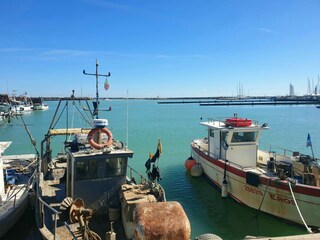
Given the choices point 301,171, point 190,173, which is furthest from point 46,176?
point 301,171

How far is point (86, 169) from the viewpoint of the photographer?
9.77 m

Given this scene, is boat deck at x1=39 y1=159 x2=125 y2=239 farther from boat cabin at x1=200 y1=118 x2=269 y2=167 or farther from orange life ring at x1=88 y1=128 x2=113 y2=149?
boat cabin at x1=200 y1=118 x2=269 y2=167

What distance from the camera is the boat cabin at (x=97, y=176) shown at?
967cm

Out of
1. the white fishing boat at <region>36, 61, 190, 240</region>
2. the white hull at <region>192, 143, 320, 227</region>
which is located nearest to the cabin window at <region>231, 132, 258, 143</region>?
the white hull at <region>192, 143, 320, 227</region>

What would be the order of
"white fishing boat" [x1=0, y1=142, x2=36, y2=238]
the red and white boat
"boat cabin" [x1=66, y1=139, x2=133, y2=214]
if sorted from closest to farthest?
"boat cabin" [x1=66, y1=139, x2=133, y2=214], "white fishing boat" [x1=0, y1=142, x2=36, y2=238], the red and white boat

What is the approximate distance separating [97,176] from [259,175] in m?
8.83

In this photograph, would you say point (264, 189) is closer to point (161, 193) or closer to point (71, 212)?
point (161, 193)

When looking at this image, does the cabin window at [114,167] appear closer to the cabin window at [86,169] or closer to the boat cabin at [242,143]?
the cabin window at [86,169]

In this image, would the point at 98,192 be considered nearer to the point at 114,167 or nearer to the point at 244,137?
the point at 114,167

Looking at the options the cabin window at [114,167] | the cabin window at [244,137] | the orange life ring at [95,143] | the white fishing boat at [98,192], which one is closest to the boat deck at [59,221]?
the white fishing boat at [98,192]

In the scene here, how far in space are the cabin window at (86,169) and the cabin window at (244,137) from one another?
34.5ft

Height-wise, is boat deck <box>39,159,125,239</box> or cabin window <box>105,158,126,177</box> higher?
cabin window <box>105,158,126,177</box>

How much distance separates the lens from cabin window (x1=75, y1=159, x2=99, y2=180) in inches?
381

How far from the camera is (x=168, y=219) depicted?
4566mm
